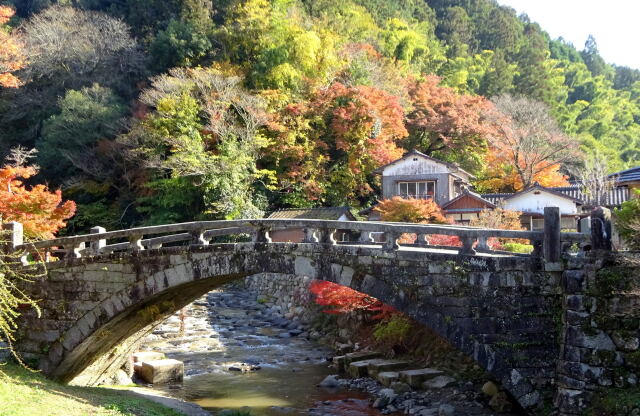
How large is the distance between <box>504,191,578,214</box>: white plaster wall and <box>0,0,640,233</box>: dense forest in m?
5.90

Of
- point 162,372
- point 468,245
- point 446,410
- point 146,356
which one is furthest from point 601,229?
point 146,356

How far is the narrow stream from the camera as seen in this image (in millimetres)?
16781

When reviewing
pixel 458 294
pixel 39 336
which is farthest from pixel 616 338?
pixel 39 336

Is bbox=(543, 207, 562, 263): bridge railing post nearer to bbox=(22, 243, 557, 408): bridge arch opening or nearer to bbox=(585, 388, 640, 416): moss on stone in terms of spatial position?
bbox=(22, 243, 557, 408): bridge arch opening

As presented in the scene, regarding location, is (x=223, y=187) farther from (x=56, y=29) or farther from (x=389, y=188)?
(x=56, y=29)

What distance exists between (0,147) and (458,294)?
129 feet

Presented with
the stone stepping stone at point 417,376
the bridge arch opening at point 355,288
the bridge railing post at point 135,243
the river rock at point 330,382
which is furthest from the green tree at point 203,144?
the stone stepping stone at point 417,376

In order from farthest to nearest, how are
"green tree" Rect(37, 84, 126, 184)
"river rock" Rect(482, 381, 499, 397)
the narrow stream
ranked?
"green tree" Rect(37, 84, 126, 184)
the narrow stream
"river rock" Rect(482, 381, 499, 397)

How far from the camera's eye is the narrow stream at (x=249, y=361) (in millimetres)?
16781

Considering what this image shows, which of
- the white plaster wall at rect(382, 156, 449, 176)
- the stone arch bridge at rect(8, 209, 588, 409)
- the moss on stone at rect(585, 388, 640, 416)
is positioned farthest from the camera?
the white plaster wall at rect(382, 156, 449, 176)

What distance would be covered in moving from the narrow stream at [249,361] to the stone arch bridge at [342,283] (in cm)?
332

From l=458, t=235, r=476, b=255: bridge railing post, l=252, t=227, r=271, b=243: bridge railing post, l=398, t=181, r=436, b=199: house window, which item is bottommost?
l=458, t=235, r=476, b=255: bridge railing post

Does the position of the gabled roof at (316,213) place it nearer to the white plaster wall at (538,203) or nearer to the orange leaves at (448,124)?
the white plaster wall at (538,203)

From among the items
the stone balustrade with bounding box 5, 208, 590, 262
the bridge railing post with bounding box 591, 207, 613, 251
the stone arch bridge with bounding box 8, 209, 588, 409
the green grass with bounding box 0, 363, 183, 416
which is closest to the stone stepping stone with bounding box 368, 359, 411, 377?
the stone balustrade with bounding box 5, 208, 590, 262
